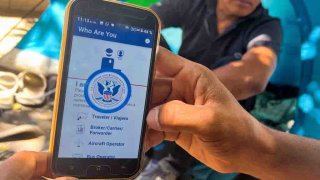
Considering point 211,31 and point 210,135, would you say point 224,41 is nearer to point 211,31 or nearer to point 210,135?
point 211,31

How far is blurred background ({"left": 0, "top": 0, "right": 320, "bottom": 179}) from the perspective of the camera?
4.42ft

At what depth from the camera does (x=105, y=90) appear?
60 cm

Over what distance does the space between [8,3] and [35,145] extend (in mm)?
516

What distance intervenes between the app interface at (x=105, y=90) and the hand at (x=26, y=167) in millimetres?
27

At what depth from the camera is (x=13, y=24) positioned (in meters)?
1.41

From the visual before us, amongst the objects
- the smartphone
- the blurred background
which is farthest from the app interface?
the blurred background

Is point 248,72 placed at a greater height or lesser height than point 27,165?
greater

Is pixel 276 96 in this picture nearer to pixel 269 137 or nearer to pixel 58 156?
pixel 269 137

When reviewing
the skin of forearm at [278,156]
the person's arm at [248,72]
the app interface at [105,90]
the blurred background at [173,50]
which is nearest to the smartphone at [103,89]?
the app interface at [105,90]

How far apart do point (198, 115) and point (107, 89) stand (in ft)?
0.46

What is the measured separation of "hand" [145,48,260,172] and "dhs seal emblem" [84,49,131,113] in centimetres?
5

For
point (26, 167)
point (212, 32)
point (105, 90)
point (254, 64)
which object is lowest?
point (26, 167)

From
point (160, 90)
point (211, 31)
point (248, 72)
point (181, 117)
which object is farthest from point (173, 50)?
point (181, 117)

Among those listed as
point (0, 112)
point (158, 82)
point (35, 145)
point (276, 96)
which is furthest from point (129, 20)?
point (276, 96)
